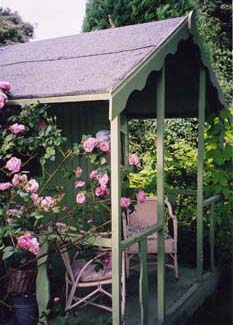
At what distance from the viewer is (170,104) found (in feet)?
17.6

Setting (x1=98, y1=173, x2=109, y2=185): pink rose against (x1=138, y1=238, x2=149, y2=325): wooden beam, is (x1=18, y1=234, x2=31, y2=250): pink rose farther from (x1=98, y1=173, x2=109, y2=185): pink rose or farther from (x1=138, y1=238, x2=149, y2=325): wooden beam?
(x1=138, y1=238, x2=149, y2=325): wooden beam

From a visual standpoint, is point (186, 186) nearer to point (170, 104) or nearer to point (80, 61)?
point (170, 104)

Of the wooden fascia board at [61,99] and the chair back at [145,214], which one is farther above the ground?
the wooden fascia board at [61,99]

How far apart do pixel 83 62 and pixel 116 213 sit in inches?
54.4

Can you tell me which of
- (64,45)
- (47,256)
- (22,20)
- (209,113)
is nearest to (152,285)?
(47,256)

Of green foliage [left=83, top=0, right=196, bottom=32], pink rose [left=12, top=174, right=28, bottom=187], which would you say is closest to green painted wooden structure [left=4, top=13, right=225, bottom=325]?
pink rose [left=12, top=174, right=28, bottom=187]

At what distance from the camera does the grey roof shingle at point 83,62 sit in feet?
9.49

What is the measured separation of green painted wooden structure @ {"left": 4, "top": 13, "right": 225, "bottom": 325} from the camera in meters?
2.77

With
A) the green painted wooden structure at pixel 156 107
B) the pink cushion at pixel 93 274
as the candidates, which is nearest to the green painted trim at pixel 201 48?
the green painted wooden structure at pixel 156 107

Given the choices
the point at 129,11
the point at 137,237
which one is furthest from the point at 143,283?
the point at 129,11

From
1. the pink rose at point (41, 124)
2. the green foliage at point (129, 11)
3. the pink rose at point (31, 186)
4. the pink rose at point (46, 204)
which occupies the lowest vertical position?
the pink rose at point (46, 204)

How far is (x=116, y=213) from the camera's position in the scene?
279 cm

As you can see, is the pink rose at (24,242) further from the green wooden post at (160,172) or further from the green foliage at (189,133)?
the green foliage at (189,133)

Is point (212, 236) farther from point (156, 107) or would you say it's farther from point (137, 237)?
point (137, 237)
